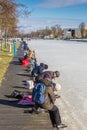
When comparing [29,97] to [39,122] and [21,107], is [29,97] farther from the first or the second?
[39,122]

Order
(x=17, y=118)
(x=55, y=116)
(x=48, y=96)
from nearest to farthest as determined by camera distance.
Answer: (x=48, y=96) → (x=55, y=116) → (x=17, y=118)

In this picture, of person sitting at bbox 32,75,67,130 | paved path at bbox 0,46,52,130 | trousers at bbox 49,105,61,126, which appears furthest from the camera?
trousers at bbox 49,105,61,126

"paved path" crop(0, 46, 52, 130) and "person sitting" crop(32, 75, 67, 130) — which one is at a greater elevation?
"person sitting" crop(32, 75, 67, 130)

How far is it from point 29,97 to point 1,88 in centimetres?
318

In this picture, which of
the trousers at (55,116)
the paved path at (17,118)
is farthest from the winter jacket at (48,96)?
the paved path at (17,118)

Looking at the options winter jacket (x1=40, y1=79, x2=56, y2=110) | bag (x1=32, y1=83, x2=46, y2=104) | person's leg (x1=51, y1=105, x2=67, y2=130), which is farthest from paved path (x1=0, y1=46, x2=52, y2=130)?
bag (x1=32, y1=83, x2=46, y2=104)

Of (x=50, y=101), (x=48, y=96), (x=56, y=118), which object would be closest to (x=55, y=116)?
(x=56, y=118)

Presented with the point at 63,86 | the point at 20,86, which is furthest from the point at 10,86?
the point at 63,86

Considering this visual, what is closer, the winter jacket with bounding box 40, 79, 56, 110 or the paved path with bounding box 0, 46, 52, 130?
the winter jacket with bounding box 40, 79, 56, 110

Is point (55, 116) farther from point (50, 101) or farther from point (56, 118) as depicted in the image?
point (50, 101)

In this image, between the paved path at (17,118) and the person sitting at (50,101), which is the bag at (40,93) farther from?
the paved path at (17,118)

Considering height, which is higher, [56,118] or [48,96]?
[48,96]

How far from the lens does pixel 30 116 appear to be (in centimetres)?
942

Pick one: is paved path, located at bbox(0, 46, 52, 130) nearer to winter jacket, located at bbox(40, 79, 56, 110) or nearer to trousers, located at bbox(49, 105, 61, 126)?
trousers, located at bbox(49, 105, 61, 126)
